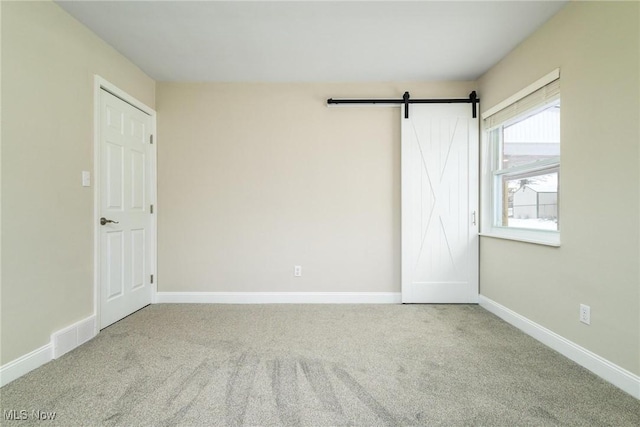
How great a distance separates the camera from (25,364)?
1.84 m

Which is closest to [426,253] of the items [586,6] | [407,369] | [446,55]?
[407,369]

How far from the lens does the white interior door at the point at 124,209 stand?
2.57m

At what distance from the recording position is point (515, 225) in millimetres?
2809

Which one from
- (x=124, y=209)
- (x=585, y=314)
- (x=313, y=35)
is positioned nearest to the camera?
(x=585, y=314)

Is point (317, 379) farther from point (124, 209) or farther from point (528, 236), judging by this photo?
point (124, 209)

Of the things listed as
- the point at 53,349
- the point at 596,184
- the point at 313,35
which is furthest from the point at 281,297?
the point at 596,184

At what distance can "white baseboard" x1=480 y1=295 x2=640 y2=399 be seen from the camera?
1668 millimetres

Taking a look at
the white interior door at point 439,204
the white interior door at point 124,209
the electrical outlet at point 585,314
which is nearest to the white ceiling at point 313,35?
the white interior door at point 439,204

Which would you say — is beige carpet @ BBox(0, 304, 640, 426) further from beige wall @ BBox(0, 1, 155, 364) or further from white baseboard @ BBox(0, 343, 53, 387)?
beige wall @ BBox(0, 1, 155, 364)

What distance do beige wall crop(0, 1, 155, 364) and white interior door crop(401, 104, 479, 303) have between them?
3.00 m

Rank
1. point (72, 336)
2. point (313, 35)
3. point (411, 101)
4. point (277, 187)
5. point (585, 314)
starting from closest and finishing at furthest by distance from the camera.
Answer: point (585, 314) → point (72, 336) → point (313, 35) → point (411, 101) → point (277, 187)

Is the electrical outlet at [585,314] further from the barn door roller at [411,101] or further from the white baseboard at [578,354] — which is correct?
the barn door roller at [411,101]

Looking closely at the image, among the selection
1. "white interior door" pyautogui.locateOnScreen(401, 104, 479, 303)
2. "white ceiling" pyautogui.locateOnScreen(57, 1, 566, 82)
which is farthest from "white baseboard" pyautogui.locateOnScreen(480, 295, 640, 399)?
"white ceiling" pyautogui.locateOnScreen(57, 1, 566, 82)

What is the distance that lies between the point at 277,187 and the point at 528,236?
99.5 inches
